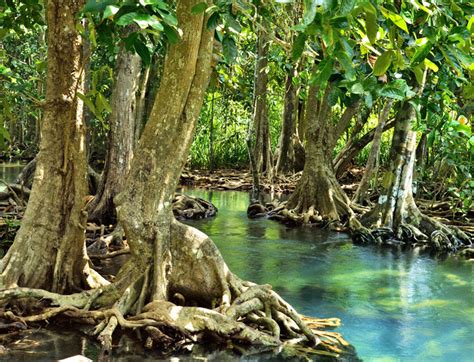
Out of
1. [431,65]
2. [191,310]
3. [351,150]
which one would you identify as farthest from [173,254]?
[351,150]

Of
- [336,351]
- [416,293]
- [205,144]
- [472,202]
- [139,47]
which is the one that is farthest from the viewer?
[205,144]

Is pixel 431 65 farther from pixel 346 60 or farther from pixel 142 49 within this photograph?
pixel 142 49

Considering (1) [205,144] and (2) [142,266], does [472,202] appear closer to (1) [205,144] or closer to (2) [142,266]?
(2) [142,266]

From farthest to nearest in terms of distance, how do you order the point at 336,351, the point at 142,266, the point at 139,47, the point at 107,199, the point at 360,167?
1. the point at 360,167
2. the point at 107,199
3. the point at 142,266
4. the point at 336,351
5. the point at 139,47

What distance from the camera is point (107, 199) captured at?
11008 mm

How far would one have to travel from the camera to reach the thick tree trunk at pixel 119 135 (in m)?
10.6

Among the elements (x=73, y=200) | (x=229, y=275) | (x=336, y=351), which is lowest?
(x=336, y=351)

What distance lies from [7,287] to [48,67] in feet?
6.69

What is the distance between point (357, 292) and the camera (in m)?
7.78

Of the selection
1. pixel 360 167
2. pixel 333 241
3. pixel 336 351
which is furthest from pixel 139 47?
pixel 360 167

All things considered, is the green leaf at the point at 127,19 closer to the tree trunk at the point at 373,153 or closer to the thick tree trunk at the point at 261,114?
the tree trunk at the point at 373,153

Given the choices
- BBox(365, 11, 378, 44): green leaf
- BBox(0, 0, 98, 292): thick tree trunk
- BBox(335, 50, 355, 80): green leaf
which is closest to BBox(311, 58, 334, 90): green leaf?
BBox(335, 50, 355, 80): green leaf

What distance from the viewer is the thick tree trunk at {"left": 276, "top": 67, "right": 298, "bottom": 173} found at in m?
20.4

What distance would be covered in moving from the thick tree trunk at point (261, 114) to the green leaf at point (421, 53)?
42.0 feet
